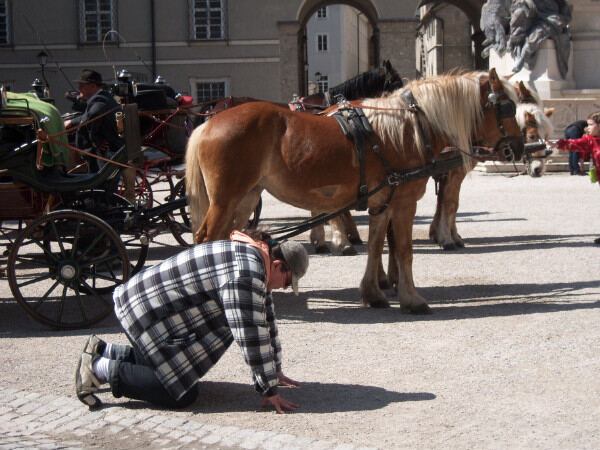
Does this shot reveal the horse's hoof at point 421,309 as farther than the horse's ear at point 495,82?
No

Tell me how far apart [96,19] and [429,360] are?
34391 millimetres

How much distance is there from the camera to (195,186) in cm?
737

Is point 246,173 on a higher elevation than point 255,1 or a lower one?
lower

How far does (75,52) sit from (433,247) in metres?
29.3

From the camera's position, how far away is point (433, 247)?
11461mm

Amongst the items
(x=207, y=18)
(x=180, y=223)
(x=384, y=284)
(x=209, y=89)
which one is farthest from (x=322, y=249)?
(x=207, y=18)

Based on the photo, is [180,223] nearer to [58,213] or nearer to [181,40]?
[58,213]

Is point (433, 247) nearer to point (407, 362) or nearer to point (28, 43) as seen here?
point (407, 362)

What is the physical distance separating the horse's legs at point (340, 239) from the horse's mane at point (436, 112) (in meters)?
3.10

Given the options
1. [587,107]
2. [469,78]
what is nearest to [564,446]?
[469,78]

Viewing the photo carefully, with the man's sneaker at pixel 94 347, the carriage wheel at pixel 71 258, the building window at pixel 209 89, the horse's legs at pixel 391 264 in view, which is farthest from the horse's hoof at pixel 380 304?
the building window at pixel 209 89

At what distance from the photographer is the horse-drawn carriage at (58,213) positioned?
275 inches

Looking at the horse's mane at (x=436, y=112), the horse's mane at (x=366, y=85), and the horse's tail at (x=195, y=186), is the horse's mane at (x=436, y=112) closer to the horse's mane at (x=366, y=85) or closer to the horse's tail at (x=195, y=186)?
the horse's tail at (x=195, y=186)

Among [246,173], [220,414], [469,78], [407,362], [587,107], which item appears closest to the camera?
[220,414]
